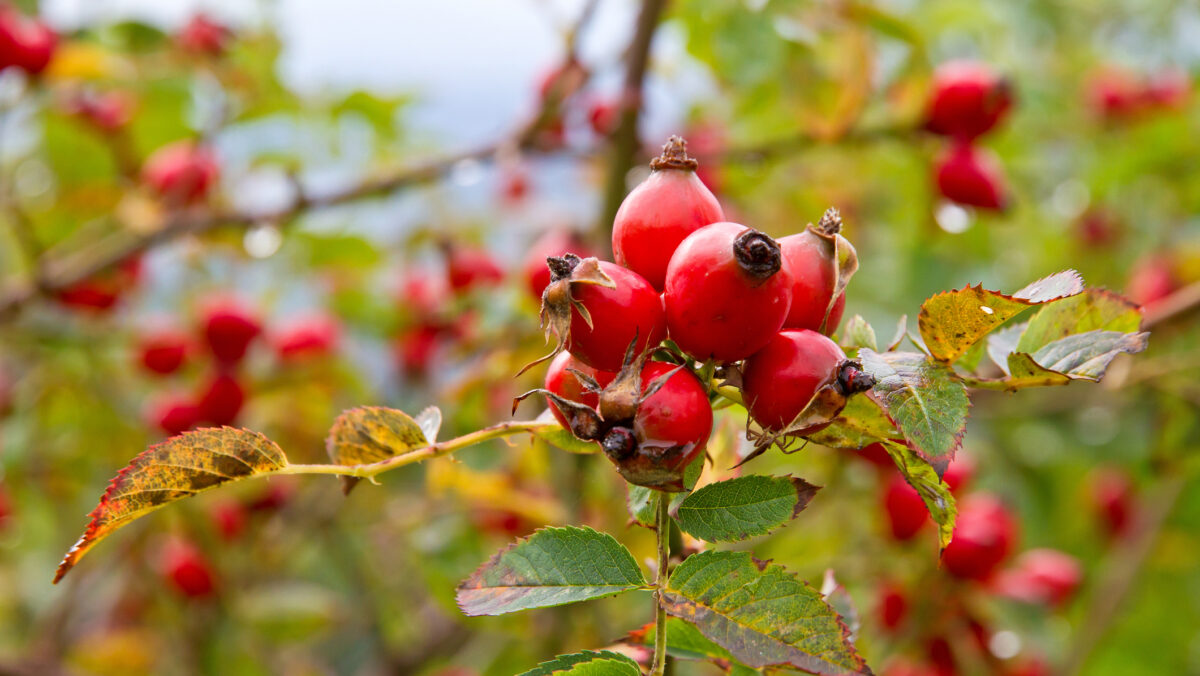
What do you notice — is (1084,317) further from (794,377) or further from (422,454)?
(422,454)

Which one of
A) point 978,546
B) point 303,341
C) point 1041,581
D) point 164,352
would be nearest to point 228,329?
point 164,352

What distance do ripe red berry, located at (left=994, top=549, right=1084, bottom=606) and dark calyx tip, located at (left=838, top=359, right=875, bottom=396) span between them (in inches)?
61.3

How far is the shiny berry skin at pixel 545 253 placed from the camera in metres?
1.75

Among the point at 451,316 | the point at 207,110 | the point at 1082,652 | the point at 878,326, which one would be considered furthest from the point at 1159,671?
the point at 207,110

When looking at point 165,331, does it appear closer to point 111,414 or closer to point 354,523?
point 111,414

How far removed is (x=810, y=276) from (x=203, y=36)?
2.38m

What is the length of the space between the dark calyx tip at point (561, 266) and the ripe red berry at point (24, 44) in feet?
7.07

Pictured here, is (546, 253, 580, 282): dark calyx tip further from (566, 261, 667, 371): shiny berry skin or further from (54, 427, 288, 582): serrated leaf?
(54, 427, 288, 582): serrated leaf

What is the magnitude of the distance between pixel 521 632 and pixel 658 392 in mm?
1361

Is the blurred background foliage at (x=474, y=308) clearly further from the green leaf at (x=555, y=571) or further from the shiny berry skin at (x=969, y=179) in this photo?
the green leaf at (x=555, y=571)

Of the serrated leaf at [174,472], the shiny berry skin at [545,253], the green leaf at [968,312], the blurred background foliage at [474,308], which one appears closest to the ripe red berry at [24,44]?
the blurred background foliage at [474,308]

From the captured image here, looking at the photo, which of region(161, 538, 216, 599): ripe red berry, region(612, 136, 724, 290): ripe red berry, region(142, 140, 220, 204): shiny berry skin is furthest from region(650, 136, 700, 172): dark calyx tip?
region(161, 538, 216, 599): ripe red berry

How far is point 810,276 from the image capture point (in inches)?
28.0

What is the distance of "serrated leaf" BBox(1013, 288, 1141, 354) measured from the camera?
32.2 inches
